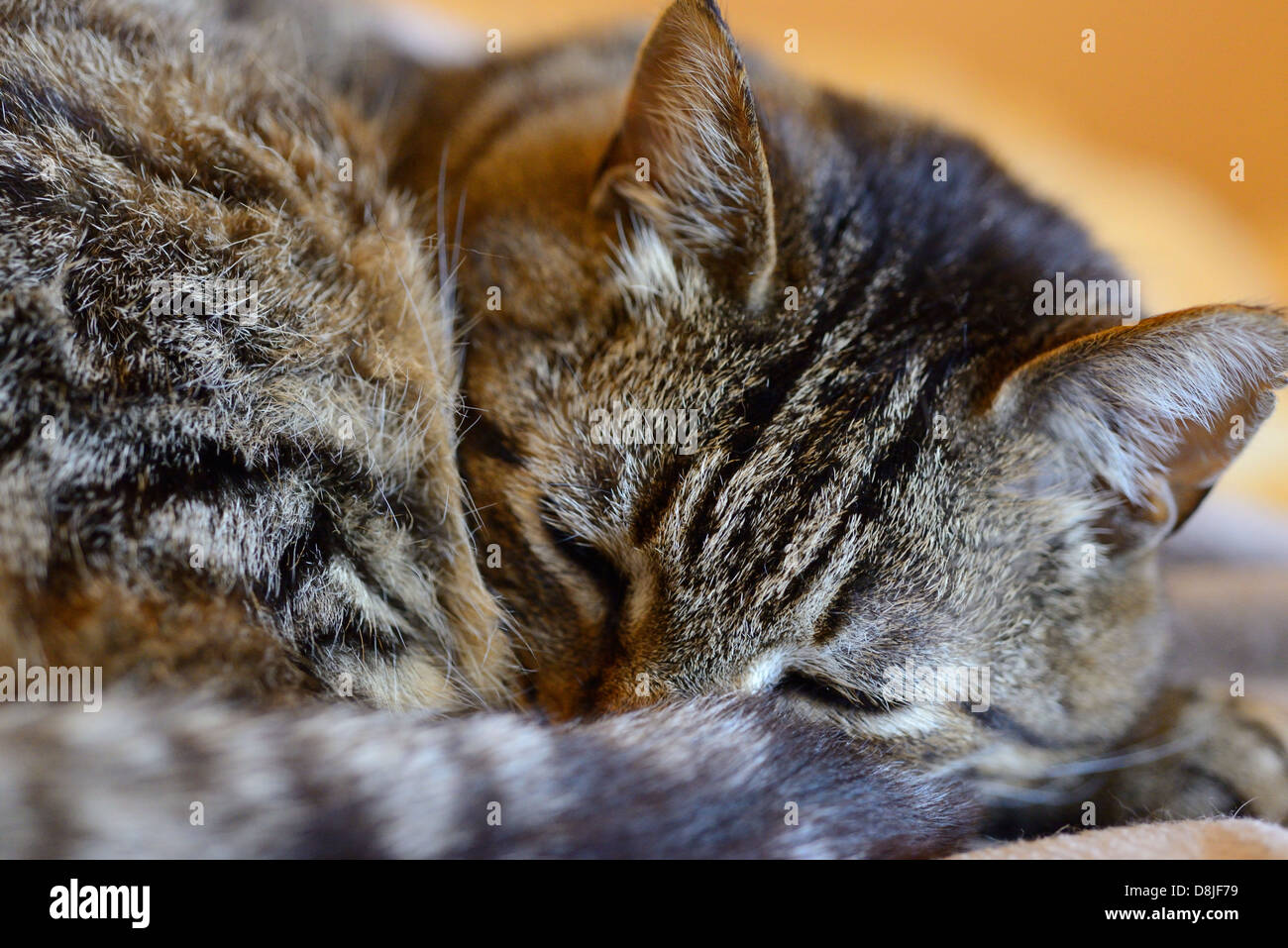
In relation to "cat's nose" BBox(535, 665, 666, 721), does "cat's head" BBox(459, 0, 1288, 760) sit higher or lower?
higher

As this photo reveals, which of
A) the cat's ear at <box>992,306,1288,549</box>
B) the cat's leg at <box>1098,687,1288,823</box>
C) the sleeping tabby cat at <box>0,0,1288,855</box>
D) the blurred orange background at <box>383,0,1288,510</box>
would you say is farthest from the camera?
the blurred orange background at <box>383,0,1288,510</box>

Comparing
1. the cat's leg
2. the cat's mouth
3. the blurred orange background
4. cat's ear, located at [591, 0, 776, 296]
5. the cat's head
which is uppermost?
the blurred orange background

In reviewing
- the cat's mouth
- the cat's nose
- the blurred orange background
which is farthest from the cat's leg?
the blurred orange background

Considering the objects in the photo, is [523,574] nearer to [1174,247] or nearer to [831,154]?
[831,154]

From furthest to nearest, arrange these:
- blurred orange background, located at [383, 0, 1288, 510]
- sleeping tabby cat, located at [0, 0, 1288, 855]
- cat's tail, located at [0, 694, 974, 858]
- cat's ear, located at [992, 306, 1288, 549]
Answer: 1. blurred orange background, located at [383, 0, 1288, 510]
2. cat's ear, located at [992, 306, 1288, 549]
3. sleeping tabby cat, located at [0, 0, 1288, 855]
4. cat's tail, located at [0, 694, 974, 858]

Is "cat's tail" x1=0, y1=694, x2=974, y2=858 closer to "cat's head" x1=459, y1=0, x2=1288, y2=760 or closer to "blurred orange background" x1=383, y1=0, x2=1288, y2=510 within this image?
"cat's head" x1=459, y1=0, x2=1288, y2=760

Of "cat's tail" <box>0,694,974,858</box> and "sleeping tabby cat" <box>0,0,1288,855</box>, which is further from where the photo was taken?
"sleeping tabby cat" <box>0,0,1288,855</box>

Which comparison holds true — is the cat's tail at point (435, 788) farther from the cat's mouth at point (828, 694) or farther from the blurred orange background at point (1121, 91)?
the blurred orange background at point (1121, 91)
